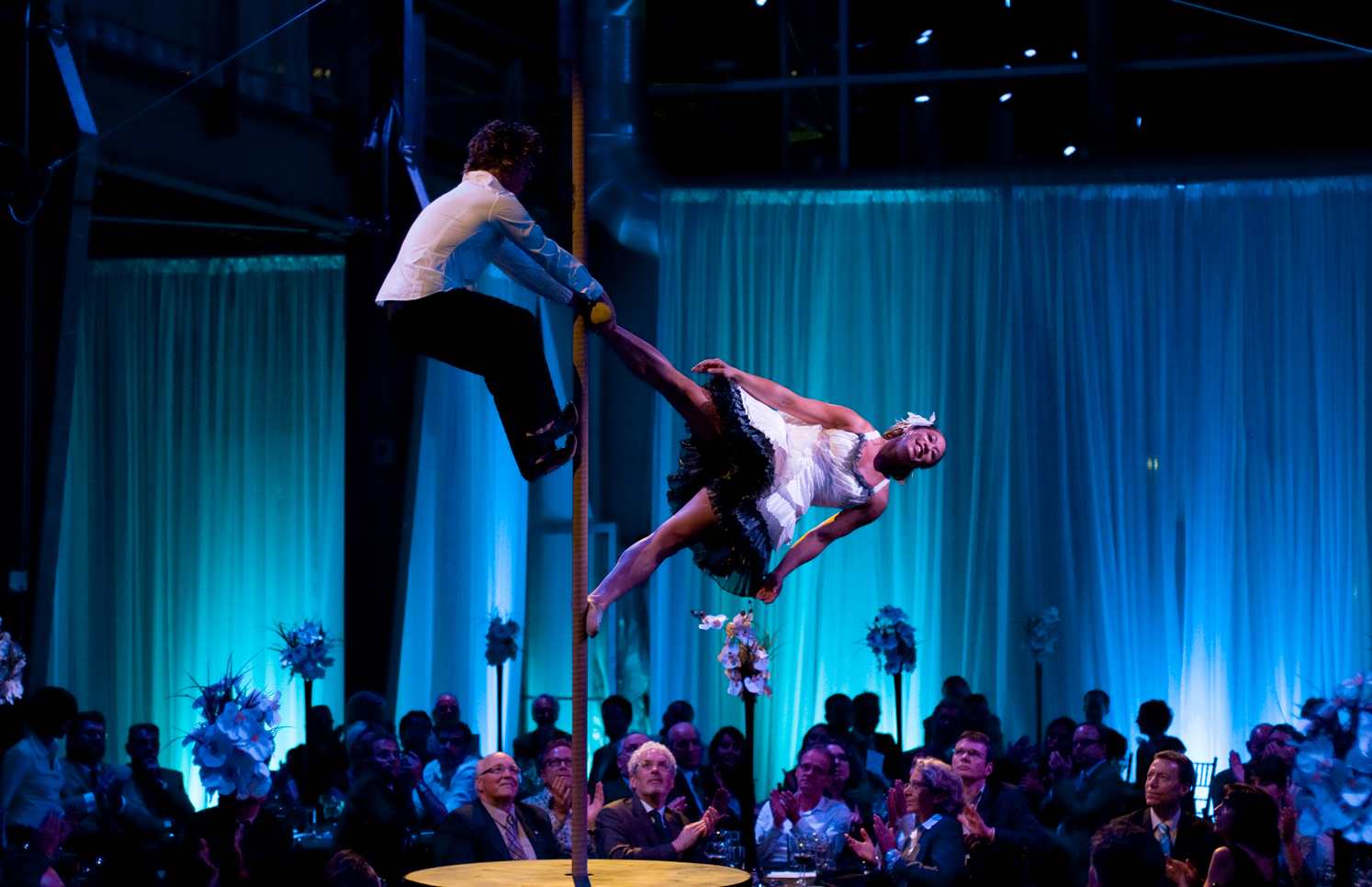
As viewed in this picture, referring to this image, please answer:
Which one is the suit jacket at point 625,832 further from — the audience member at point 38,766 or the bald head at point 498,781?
the audience member at point 38,766

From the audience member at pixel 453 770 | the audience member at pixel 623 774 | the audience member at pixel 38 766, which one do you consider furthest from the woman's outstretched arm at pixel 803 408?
the audience member at pixel 38 766

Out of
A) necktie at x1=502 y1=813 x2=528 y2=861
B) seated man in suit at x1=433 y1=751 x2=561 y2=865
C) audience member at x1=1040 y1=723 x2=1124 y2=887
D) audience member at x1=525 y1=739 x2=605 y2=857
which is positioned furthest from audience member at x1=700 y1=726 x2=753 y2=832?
necktie at x1=502 y1=813 x2=528 y2=861

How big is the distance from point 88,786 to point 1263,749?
4.94 meters

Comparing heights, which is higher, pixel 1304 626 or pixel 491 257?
pixel 491 257

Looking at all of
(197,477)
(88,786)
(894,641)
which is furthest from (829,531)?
(197,477)

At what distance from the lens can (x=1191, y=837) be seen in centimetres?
482

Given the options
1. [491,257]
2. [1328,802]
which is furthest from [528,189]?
[1328,802]

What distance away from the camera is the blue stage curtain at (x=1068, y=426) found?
30.6 feet

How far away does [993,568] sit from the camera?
963cm

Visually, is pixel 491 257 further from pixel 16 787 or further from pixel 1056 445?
pixel 1056 445

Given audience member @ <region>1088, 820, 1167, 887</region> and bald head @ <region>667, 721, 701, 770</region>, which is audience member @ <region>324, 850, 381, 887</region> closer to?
audience member @ <region>1088, 820, 1167, 887</region>

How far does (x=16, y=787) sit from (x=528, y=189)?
5205 mm

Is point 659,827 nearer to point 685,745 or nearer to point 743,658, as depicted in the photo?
point 743,658

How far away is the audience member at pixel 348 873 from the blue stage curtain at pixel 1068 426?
5.85 m
